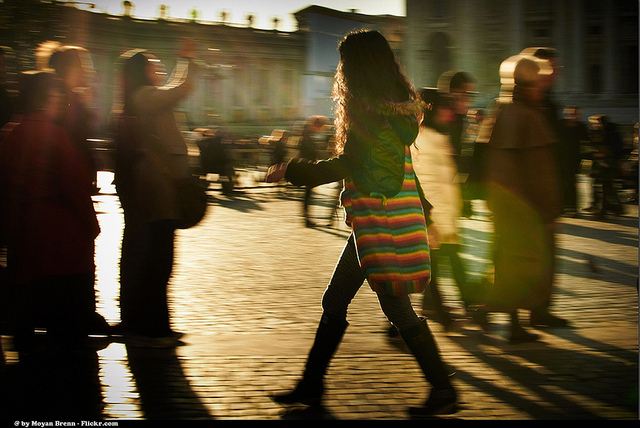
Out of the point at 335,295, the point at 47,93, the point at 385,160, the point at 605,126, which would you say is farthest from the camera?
the point at 605,126

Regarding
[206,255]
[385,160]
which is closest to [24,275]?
[385,160]

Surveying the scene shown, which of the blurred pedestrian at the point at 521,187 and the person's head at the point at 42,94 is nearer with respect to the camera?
the person's head at the point at 42,94

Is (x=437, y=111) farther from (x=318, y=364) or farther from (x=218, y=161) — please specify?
(x=218, y=161)

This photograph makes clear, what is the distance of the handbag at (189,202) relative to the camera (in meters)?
5.61

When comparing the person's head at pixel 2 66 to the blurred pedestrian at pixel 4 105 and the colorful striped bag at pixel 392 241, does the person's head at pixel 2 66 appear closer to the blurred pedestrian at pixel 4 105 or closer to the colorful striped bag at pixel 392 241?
the blurred pedestrian at pixel 4 105

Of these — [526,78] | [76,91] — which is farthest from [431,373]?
[76,91]

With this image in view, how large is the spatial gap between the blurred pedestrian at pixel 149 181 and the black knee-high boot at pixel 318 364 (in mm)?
1565

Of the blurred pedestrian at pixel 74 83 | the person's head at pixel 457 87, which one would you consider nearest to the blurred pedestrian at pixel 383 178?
the blurred pedestrian at pixel 74 83

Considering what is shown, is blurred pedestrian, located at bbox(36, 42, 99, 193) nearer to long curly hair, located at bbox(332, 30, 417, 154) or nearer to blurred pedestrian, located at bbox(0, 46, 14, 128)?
blurred pedestrian, located at bbox(0, 46, 14, 128)

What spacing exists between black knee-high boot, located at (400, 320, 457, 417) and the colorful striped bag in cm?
23

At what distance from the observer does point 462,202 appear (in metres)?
6.04

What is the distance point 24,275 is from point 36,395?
780 millimetres

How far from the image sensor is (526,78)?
554 centimetres

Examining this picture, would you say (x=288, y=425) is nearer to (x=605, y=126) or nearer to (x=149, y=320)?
(x=149, y=320)
